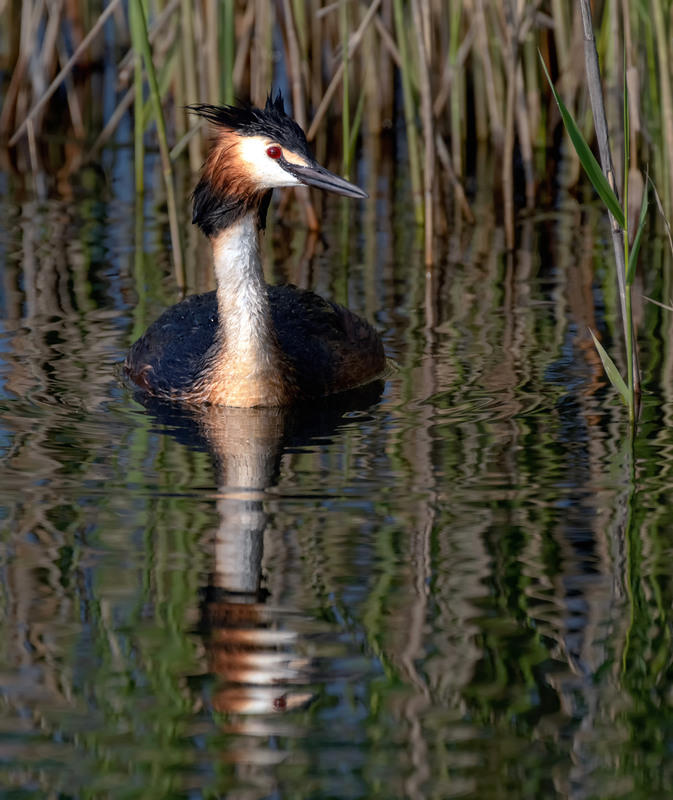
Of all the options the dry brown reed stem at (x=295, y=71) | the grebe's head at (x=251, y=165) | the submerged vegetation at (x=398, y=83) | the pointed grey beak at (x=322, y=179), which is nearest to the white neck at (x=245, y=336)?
the grebe's head at (x=251, y=165)

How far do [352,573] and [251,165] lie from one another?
242 centimetres

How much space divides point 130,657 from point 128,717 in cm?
31

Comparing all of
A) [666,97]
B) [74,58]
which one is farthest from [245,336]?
[74,58]

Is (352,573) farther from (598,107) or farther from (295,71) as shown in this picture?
(295,71)

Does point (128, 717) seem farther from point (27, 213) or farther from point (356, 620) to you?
point (27, 213)

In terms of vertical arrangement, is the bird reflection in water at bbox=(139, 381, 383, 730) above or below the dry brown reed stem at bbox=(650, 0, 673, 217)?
below

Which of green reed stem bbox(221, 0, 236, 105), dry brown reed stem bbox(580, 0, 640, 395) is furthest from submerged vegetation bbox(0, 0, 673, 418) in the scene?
dry brown reed stem bbox(580, 0, 640, 395)

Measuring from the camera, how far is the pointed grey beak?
599 cm

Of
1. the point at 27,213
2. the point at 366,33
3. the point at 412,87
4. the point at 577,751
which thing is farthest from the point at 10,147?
the point at 577,751

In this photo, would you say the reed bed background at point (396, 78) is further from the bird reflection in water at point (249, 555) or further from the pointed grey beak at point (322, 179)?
the bird reflection in water at point (249, 555)

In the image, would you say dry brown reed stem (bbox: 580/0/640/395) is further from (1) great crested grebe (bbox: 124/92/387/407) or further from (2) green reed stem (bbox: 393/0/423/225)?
(2) green reed stem (bbox: 393/0/423/225)

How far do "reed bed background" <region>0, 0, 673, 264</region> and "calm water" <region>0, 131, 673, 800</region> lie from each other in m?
1.45

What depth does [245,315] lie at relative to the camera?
6.23 m

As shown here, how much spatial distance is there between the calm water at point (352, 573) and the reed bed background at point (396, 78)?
4.77ft
